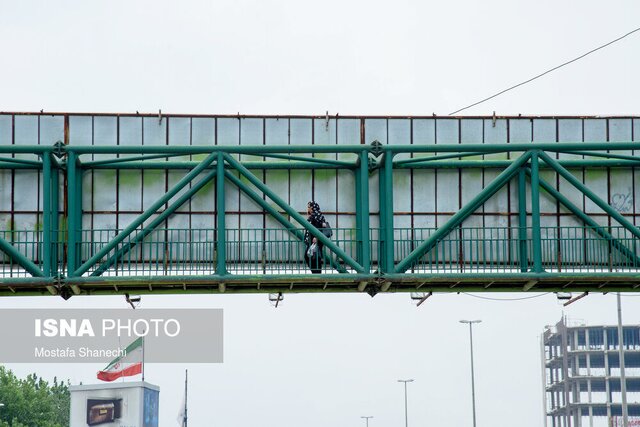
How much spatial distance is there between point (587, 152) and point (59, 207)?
1210 cm

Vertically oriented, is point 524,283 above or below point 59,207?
below

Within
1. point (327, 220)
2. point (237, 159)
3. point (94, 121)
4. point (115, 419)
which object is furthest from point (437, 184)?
point (115, 419)

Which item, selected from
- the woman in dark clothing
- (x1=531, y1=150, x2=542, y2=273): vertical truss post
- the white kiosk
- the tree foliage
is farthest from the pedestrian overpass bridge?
the tree foliage

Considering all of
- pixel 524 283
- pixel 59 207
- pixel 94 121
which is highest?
pixel 94 121

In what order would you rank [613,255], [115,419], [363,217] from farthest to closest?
1. [115,419]
2. [613,255]
3. [363,217]

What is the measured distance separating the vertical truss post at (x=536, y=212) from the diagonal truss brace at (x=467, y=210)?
0.85 feet

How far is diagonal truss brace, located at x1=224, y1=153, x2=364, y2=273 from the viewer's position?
29219 millimetres

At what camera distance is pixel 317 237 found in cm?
2953

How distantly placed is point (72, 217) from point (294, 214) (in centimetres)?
501

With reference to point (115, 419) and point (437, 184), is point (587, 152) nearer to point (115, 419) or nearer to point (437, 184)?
point (437, 184)

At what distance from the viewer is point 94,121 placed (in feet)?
107

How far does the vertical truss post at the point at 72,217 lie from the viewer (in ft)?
97.0

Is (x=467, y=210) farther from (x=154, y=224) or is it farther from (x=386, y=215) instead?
(x=154, y=224)

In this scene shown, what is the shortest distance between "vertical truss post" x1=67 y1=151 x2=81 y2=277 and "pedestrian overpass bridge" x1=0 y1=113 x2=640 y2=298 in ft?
0.11
